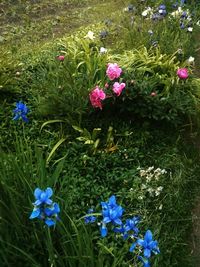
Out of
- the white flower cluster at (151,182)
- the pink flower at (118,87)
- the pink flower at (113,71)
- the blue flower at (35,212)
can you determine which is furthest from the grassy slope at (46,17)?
the blue flower at (35,212)

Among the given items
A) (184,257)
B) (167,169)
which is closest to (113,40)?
(167,169)

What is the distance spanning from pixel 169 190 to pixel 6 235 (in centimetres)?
144

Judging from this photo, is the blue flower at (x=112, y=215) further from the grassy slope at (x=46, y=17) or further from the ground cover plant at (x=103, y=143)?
the grassy slope at (x=46, y=17)

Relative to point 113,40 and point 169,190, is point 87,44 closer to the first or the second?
point 113,40

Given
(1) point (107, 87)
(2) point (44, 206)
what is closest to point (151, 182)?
(1) point (107, 87)

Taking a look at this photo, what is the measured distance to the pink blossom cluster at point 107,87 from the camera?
11.3ft

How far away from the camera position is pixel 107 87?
11.9 ft

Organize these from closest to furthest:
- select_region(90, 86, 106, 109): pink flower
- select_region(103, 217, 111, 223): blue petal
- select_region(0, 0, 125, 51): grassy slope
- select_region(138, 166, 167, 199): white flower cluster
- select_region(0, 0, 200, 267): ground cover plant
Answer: select_region(103, 217, 111, 223): blue petal → select_region(0, 0, 200, 267): ground cover plant → select_region(138, 166, 167, 199): white flower cluster → select_region(90, 86, 106, 109): pink flower → select_region(0, 0, 125, 51): grassy slope

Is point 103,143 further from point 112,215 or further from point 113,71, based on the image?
point 112,215

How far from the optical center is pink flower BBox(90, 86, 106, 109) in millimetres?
3423

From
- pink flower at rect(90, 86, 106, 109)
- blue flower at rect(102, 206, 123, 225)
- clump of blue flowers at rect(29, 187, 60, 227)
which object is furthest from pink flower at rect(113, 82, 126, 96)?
clump of blue flowers at rect(29, 187, 60, 227)

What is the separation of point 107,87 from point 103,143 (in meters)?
0.48

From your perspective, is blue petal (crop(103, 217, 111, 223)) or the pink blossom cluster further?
the pink blossom cluster

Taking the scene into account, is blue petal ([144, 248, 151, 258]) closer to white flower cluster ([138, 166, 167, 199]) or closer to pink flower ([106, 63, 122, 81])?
white flower cluster ([138, 166, 167, 199])
